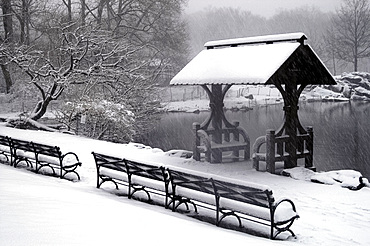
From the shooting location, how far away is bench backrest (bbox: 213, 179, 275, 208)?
24.3ft

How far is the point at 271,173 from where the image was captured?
13.2m

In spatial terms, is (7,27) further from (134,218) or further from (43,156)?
(134,218)

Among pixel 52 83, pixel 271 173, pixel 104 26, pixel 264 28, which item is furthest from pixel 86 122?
pixel 264 28

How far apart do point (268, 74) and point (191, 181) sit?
199 inches

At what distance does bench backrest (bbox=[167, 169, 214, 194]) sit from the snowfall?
0.56m

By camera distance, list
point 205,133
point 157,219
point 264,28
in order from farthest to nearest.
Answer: point 264,28
point 205,133
point 157,219

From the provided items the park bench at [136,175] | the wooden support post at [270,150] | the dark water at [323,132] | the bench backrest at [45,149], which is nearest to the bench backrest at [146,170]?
the park bench at [136,175]

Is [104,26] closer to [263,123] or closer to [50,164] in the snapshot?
[263,123]

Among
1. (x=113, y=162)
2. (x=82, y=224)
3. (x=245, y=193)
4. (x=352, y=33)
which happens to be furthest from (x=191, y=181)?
(x=352, y=33)

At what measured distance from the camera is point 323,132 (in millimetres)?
27984

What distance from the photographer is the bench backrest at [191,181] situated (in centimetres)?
830

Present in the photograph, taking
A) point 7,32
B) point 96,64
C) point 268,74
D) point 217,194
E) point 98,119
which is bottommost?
point 217,194

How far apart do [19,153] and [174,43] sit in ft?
75.8

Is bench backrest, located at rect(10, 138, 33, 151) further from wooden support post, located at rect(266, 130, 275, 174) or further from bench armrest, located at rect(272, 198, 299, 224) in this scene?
bench armrest, located at rect(272, 198, 299, 224)
